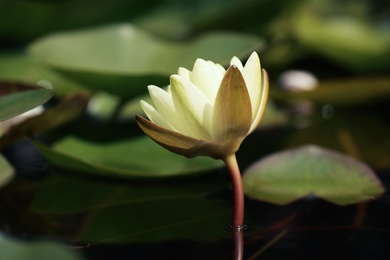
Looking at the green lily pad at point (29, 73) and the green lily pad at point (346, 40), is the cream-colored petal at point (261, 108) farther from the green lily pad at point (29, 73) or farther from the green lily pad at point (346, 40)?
the green lily pad at point (346, 40)

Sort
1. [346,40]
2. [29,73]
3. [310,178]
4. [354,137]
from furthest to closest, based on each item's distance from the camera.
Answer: [346,40] < [29,73] < [354,137] < [310,178]

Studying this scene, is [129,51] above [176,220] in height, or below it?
above

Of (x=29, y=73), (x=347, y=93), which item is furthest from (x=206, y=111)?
(x=29, y=73)

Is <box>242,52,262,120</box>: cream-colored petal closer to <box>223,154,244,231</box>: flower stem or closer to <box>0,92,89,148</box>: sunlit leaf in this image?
<box>223,154,244,231</box>: flower stem

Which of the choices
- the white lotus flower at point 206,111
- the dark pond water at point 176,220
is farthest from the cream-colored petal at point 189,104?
the dark pond water at point 176,220

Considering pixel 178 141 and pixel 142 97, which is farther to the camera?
pixel 142 97

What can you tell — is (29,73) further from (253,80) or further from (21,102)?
(253,80)
